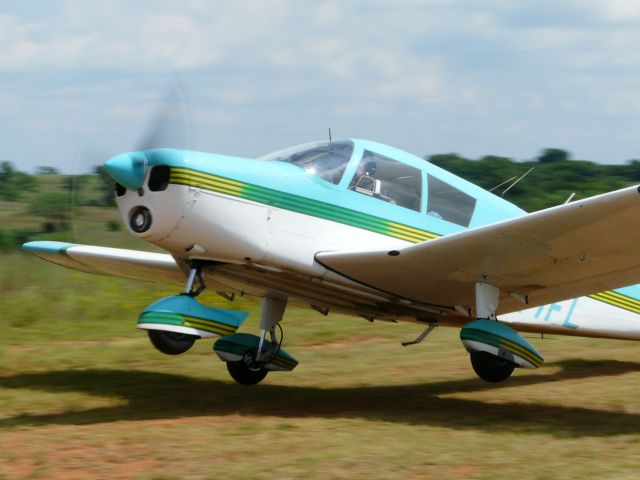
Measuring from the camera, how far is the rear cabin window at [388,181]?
868 centimetres

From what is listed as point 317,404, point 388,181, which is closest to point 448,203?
point 388,181

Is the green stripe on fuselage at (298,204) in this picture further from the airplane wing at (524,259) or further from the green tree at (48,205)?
the green tree at (48,205)

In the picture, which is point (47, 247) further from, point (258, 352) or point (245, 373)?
point (258, 352)

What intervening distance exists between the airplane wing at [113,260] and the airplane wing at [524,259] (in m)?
2.76

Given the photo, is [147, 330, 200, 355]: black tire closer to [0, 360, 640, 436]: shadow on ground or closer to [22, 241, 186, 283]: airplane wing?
[0, 360, 640, 436]: shadow on ground

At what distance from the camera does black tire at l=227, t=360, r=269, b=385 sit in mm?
9523

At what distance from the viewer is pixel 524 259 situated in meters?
8.08

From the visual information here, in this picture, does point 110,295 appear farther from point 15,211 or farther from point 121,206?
point 15,211

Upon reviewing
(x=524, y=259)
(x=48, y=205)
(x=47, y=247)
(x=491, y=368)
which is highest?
(x=524, y=259)

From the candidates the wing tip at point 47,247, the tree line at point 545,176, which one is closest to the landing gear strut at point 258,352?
the wing tip at point 47,247

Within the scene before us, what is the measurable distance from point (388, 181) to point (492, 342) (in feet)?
5.97

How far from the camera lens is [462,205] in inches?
366

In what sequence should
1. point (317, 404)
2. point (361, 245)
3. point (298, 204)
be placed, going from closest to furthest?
point (298, 204), point (361, 245), point (317, 404)

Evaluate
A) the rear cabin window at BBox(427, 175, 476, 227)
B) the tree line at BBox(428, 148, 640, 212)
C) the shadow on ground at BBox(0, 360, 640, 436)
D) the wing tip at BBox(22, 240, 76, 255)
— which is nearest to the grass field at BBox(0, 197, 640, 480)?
the shadow on ground at BBox(0, 360, 640, 436)
